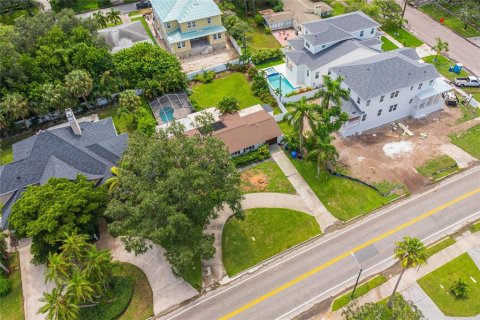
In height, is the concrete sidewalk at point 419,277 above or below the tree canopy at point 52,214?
below

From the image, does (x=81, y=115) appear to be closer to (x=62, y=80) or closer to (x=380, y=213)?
(x=62, y=80)

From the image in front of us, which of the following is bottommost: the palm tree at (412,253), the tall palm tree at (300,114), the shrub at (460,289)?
the shrub at (460,289)

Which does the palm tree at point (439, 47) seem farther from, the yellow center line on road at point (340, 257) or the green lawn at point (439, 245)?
the green lawn at point (439, 245)

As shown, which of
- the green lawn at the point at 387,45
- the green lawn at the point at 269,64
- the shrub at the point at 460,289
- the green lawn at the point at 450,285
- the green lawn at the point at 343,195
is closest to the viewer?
the green lawn at the point at 450,285

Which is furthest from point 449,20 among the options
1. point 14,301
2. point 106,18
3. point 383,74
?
point 14,301

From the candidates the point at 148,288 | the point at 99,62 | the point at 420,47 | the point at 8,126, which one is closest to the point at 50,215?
the point at 148,288

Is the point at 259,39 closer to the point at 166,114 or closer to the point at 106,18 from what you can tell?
the point at 166,114

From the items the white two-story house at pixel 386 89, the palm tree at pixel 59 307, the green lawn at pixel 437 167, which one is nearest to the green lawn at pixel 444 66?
the white two-story house at pixel 386 89
